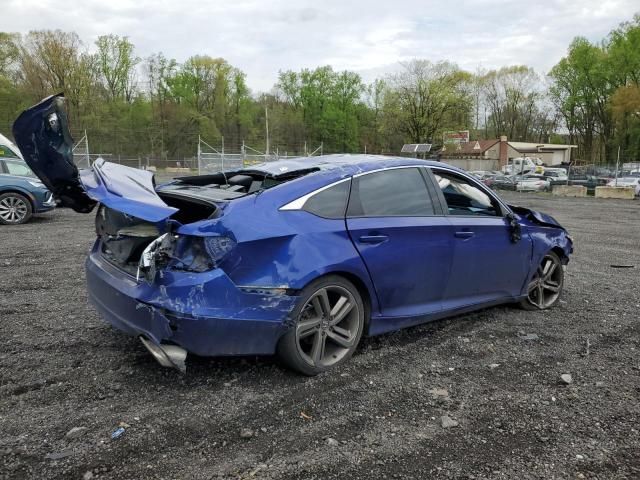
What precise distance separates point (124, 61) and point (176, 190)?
207 feet

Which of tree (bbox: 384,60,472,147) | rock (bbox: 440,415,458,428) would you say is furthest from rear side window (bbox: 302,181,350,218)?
tree (bbox: 384,60,472,147)

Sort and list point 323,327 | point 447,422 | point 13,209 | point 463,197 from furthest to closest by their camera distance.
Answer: point 13,209 → point 463,197 → point 323,327 → point 447,422

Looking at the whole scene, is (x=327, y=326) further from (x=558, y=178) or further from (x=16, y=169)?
(x=558, y=178)

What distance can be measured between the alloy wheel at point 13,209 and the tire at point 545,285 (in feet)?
33.7

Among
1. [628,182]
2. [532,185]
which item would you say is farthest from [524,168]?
[628,182]

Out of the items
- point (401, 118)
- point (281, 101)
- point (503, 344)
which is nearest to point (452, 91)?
point (401, 118)

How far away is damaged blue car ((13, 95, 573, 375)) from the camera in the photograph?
10.1 ft

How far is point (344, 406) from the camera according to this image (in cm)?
312

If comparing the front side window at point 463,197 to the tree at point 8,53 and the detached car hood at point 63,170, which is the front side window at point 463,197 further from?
the tree at point 8,53

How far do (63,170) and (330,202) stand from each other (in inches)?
73.0

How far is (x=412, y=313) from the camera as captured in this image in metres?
3.92

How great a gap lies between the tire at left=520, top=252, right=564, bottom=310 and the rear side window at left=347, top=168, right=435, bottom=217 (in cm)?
175

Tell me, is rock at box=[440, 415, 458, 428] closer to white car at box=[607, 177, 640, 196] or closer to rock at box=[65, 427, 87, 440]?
rock at box=[65, 427, 87, 440]

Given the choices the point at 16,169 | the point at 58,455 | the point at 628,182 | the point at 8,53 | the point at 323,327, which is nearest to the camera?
the point at 58,455
